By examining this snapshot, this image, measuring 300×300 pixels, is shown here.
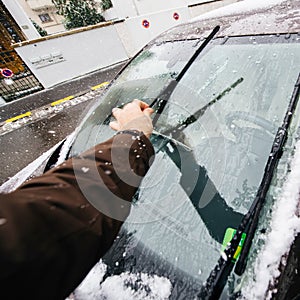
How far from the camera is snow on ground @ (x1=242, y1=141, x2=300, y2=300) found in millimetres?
721

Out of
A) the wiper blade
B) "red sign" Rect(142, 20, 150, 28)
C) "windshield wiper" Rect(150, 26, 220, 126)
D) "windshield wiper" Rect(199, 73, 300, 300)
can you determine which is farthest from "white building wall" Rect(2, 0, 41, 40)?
"windshield wiper" Rect(199, 73, 300, 300)

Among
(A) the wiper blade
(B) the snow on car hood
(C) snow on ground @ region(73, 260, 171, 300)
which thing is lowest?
(C) snow on ground @ region(73, 260, 171, 300)

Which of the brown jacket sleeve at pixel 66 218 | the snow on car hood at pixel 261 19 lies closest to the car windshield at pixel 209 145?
the snow on car hood at pixel 261 19

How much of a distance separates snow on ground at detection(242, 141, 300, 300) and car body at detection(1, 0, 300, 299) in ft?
0.04

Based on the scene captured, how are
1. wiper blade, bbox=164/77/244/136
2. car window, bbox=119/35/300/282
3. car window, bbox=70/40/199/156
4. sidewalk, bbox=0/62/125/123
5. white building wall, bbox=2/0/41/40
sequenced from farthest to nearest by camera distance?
1. white building wall, bbox=2/0/41/40
2. sidewalk, bbox=0/62/125/123
3. car window, bbox=70/40/199/156
4. wiper blade, bbox=164/77/244/136
5. car window, bbox=119/35/300/282

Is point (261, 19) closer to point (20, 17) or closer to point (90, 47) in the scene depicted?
point (90, 47)

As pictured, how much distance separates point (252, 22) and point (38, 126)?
14.1ft

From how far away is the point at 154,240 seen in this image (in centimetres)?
99

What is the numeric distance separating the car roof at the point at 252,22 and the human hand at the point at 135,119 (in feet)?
3.58

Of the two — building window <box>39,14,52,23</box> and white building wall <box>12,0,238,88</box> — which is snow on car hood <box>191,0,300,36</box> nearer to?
white building wall <box>12,0,238,88</box>

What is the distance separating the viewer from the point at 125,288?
87 centimetres

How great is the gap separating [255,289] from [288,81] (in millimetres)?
1012

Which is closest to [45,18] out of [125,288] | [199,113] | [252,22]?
[252,22]

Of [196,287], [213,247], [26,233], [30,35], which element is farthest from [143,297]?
[30,35]
